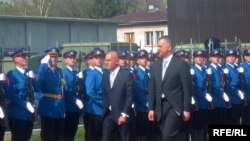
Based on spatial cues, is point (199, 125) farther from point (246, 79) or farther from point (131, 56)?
point (131, 56)

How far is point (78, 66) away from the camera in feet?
55.9

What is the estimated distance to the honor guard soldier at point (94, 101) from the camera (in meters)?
11.2

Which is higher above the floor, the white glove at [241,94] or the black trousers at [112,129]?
the white glove at [241,94]

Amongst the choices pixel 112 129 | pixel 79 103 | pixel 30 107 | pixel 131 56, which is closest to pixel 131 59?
pixel 131 56

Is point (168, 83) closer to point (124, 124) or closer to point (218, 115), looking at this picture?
point (124, 124)

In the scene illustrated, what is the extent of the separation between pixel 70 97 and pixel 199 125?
2913 mm

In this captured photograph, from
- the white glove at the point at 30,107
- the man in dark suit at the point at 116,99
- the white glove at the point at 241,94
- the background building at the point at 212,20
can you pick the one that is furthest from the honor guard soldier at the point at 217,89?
the background building at the point at 212,20

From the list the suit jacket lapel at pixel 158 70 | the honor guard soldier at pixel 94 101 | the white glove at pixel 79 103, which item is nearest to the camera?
the suit jacket lapel at pixel 158 70

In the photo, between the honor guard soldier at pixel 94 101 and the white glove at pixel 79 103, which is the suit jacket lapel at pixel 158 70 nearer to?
the honor guard soldier at pixel 94 101

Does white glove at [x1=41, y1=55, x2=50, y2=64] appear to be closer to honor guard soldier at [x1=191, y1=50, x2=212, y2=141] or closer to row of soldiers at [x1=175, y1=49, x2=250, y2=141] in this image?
row of soldiers at [x1=175, y1=49, x2=250, y2=141]

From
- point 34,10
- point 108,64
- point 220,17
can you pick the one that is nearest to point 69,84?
point 108,64

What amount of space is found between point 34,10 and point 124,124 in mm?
47718

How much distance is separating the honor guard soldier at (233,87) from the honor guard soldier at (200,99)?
782 millimetres

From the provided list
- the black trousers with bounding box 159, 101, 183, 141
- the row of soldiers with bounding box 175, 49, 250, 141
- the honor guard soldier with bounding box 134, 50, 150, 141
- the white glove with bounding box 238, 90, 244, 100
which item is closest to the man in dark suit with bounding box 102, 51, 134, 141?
the black trousers with bounding box 159, 101, 183, 141
